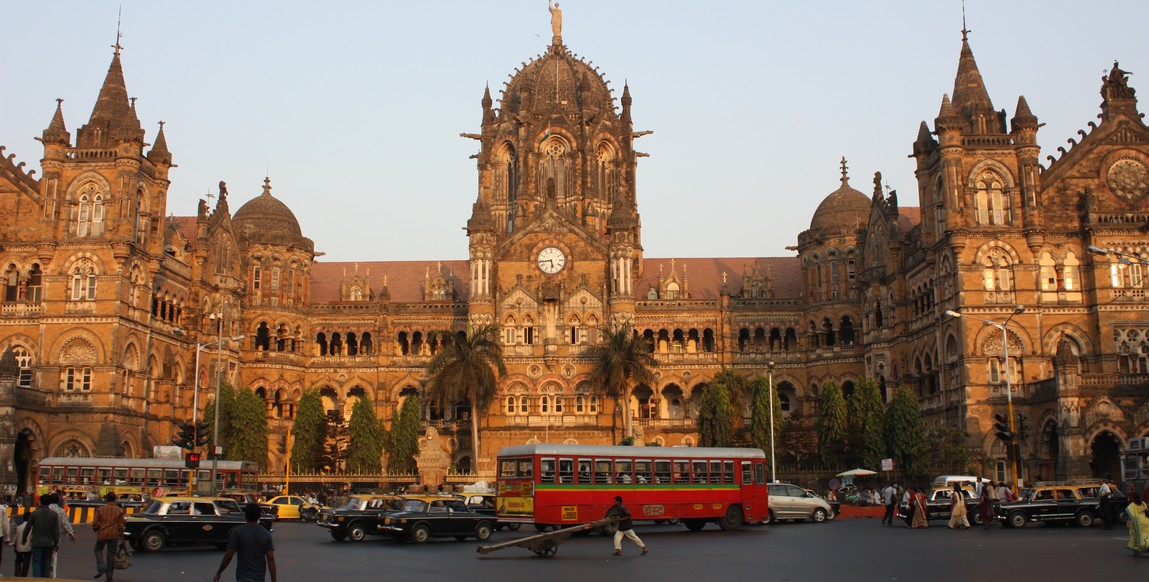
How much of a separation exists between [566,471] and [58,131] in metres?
44.8

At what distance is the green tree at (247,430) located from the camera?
6888 centimetres

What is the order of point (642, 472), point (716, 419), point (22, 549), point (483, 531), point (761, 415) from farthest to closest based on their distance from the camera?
point (716, 419) → point (761, 415) → point (642, 472) → point (483, 531) → point (22, 549)

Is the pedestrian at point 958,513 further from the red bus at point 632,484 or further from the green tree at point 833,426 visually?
the green tree at point 833,426

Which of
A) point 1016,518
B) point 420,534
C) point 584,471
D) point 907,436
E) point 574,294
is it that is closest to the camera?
point 420,534

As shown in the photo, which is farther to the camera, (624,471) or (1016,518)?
(1016,518)

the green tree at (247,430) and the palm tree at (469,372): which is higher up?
the palm tree at (469,372)

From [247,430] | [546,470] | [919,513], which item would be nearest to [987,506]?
[919,513]

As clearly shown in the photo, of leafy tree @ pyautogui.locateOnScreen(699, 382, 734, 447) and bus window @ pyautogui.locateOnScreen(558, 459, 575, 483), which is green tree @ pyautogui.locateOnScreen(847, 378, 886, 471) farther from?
bus window @ pyautogui.locateOnScreen(558, 459, 575, 483)

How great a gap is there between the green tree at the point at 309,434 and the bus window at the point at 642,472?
37.0 meters

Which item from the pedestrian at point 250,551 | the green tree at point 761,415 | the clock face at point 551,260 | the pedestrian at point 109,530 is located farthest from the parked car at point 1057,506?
the clock face at point 551,260

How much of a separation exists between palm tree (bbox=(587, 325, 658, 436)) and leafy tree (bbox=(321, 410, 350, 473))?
1664 centimetres

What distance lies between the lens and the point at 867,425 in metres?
63.9

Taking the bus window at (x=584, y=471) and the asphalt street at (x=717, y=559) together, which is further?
the bus window at (x=584, y=471)

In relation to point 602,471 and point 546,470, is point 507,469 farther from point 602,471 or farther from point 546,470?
point 602,471
